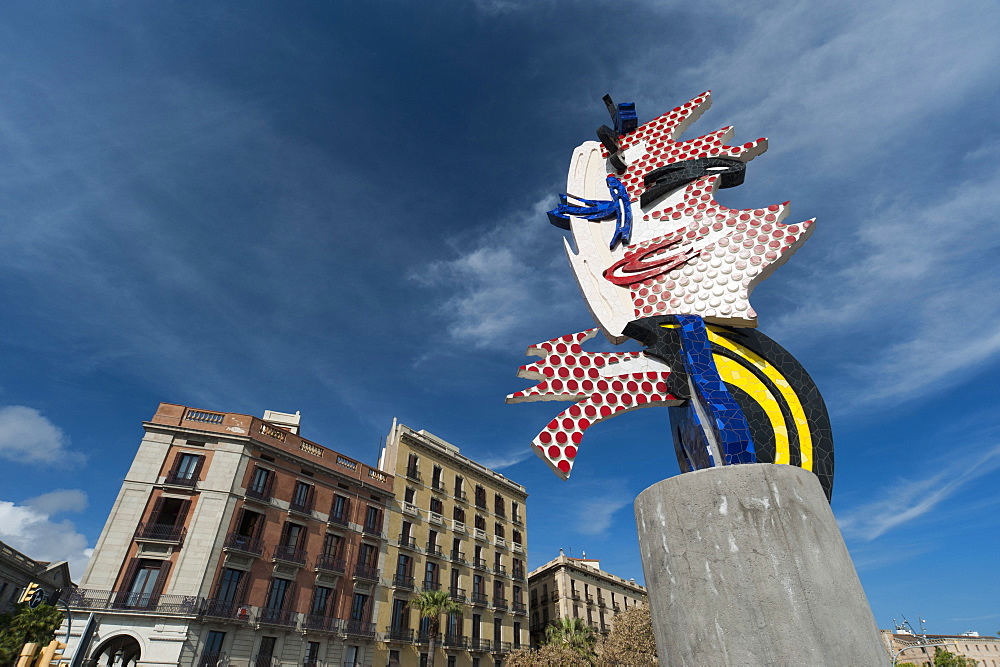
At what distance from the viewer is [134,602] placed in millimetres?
21766

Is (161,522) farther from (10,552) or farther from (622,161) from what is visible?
(622,161)

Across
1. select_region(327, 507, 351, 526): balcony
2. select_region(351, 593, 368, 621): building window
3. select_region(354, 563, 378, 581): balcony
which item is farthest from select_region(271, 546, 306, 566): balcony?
select_region(351, 593, 368, 621): building window

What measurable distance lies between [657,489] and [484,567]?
32.6 meters

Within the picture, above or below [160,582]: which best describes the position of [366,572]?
above

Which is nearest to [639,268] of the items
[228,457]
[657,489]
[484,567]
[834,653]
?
[657,489]

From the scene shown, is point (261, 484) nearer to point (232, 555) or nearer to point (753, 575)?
point (232, 555)

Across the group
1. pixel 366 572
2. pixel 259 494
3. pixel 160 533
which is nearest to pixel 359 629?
pixel 366 572

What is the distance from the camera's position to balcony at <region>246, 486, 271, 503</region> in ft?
85.0

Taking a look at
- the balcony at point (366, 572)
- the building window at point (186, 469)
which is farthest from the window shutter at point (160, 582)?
the balcony at point (366, 572)

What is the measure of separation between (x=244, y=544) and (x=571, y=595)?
26517 mm

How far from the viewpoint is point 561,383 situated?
870 centimetres

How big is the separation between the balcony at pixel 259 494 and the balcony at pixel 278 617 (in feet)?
16.1

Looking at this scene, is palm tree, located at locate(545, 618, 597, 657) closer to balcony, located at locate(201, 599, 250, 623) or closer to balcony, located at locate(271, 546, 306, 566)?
balcony, located at locate(271, 546, 306, 566)

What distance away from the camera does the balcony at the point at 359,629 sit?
2672 cm
